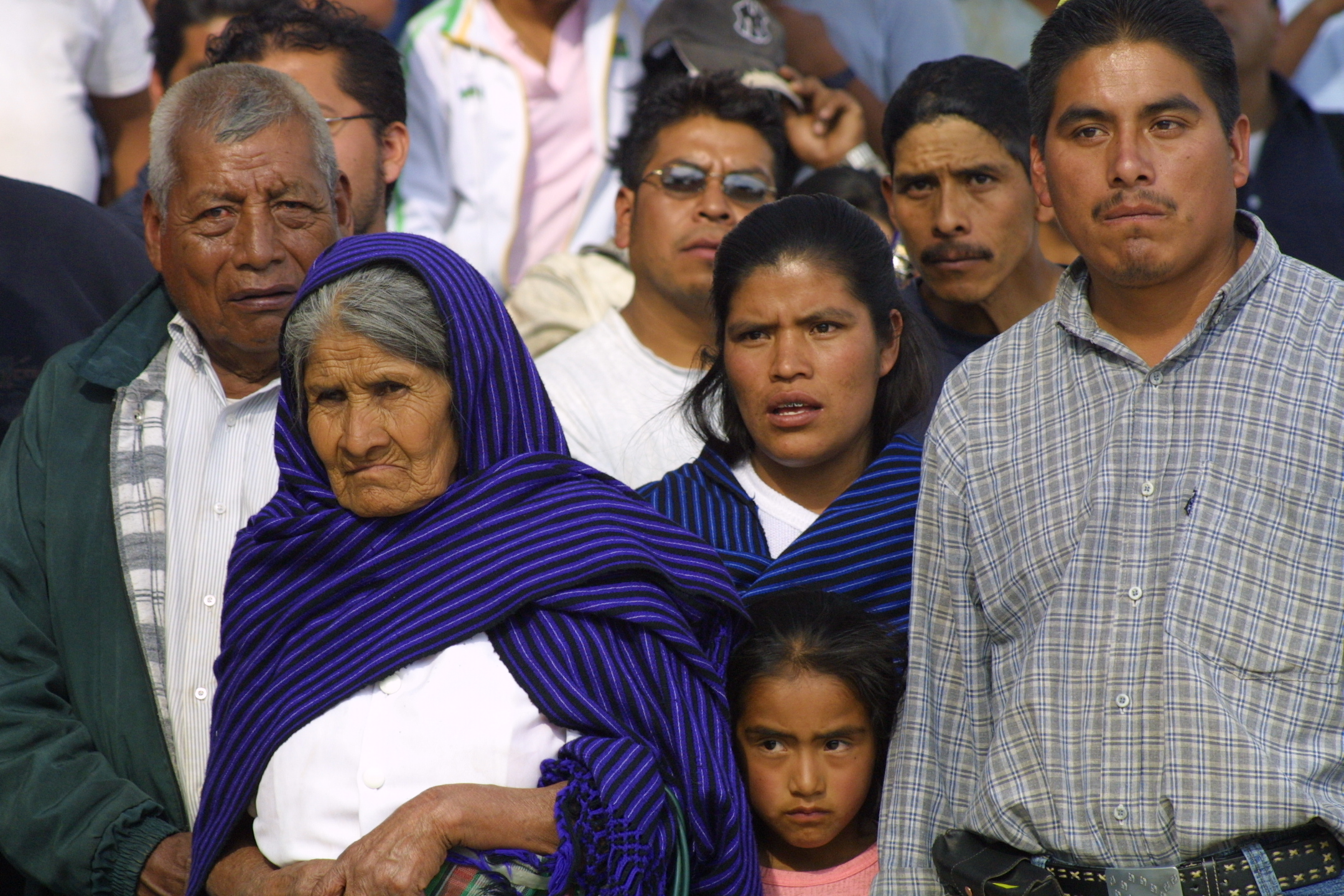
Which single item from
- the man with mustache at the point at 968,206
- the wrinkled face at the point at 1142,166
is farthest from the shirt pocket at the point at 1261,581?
the man with mustache at the point at 968,206

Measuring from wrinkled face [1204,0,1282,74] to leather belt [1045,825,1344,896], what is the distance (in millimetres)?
3623

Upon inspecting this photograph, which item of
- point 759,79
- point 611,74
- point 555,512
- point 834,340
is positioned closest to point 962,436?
point 834,340

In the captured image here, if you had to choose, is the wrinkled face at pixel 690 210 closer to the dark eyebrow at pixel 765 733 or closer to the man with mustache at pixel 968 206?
the man with mustache at pixel 968 206

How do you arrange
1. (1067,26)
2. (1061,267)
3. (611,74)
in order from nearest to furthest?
(1067,26) → (1061,267) → (611,74)

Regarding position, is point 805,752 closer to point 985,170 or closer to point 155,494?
point 155,494

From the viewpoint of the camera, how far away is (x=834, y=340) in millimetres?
3092

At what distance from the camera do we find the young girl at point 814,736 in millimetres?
2754

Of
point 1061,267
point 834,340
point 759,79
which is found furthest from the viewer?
point 759,79

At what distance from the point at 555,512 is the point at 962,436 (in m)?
0.77

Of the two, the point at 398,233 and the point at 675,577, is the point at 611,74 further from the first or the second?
the point at 675,577

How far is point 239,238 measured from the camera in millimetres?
3096

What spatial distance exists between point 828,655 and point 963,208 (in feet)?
5.07

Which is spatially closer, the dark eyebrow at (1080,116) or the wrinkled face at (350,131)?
the dark eyebrow at (1080,116)

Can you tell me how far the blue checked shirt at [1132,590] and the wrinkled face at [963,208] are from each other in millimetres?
1068
